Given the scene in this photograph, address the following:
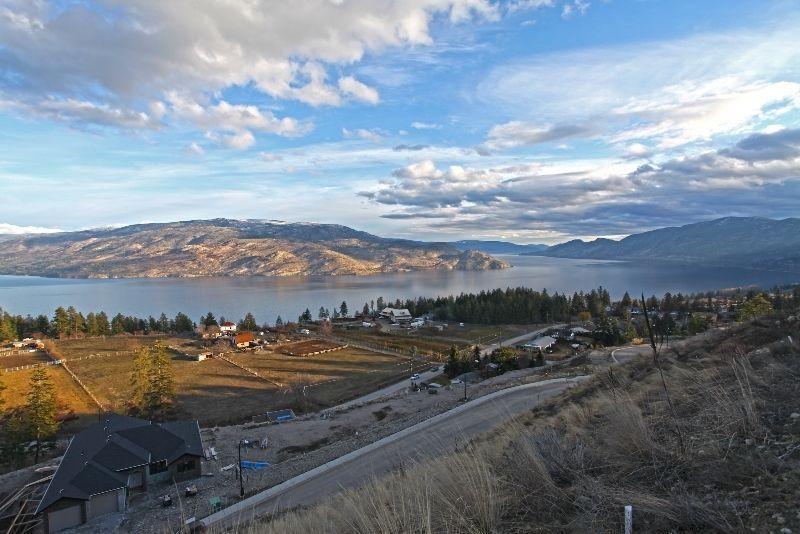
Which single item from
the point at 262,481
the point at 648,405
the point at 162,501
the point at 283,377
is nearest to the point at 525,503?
the point at 648,405

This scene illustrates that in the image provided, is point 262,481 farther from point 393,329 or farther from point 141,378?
point 393,329

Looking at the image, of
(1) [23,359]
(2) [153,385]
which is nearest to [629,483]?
(2) [153,385]

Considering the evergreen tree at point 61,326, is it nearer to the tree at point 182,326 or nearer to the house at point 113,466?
the tree at point 182,326

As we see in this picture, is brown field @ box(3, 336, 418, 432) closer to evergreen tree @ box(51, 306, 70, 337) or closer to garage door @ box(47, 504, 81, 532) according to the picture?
evergreen tree @ box(51, 306, 70, 337)

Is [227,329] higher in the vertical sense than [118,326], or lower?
higher

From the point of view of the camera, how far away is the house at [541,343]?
Result: 4269 centimetres

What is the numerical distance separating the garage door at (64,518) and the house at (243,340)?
1408 inches

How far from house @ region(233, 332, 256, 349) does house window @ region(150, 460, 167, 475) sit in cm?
3333

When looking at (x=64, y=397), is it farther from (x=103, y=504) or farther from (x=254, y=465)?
(x=254, y=465)

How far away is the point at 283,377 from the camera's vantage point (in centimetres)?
3550

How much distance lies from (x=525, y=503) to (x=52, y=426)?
2488 cm

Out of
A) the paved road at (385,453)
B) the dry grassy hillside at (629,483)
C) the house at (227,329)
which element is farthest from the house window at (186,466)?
the house at (227,329)

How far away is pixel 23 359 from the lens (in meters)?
43.3

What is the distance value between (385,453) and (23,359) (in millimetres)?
46401
